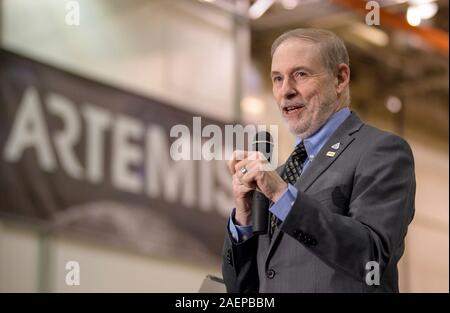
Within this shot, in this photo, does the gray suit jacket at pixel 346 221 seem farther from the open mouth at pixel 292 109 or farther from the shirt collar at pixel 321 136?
the open mouth at pixel 292 109

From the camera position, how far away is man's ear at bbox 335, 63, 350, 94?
9.29ft

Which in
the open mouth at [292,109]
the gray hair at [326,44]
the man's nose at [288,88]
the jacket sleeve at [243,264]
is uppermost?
the gray hair at [326,44]

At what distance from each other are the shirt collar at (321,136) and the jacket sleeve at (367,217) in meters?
0.20

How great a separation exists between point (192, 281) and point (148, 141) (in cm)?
145

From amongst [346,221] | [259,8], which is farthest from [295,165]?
[259,8]

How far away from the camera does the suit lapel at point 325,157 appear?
8.76ft

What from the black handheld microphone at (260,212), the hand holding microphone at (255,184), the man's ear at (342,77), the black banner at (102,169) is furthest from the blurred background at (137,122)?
the black handheld microphone at (260,212)


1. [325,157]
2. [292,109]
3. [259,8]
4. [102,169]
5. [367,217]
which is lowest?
[367,217]

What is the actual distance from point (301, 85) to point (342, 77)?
190 mm

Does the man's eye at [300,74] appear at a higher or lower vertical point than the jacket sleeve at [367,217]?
higher

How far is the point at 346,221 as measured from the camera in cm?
244

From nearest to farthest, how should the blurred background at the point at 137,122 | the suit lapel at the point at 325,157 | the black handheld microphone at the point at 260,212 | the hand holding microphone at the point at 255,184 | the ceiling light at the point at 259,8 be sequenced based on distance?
the hand holding microphone at the point at 255,184, the black handheld microphone at the point at 260,212, the suit lapel at the point at 325,157, the blurred background at the point at 137,122, the ceiling light at the point at 259,8

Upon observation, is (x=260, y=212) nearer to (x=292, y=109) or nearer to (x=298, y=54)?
(x=292, y=109)
